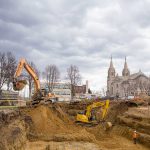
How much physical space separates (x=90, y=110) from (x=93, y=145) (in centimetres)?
725

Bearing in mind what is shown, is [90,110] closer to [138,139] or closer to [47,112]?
[47,112]

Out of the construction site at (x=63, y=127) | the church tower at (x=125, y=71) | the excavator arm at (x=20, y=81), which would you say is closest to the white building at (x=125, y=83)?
the church tower at (x=125, y=71)

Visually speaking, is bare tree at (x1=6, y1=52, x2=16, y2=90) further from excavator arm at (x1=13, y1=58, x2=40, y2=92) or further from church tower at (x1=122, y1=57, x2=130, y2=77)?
church tower at (x1=122, y1=57, x2=130, y2=77)

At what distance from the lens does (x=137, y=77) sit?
112438mm

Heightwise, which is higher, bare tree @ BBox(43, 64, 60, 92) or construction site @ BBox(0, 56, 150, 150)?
bare tree @ BBox(43, 64, 60, 92)

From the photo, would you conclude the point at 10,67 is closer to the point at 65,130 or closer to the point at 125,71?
the point at 65,130

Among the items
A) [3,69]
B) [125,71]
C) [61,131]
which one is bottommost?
[61,131]

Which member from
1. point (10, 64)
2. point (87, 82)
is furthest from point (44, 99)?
point (87, 82)

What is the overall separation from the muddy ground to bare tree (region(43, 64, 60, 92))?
1371 inches

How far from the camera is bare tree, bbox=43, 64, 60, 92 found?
60969 mm

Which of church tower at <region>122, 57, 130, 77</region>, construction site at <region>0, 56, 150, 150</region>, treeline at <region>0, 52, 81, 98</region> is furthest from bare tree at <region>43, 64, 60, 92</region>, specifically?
church tower at <region>122, 57, 130, 77</region>

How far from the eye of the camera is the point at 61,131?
20.0 metres

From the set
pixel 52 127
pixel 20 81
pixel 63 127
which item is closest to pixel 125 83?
pixel 63 127

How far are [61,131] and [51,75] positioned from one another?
42801mm
